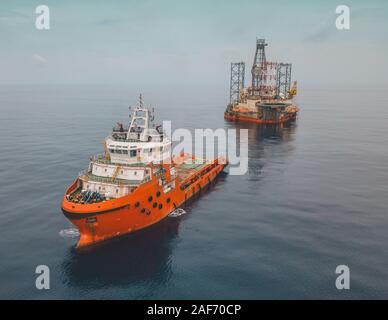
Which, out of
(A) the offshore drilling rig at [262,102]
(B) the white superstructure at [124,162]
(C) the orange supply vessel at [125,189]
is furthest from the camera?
(A) the offshore drilling rig at [262,102]

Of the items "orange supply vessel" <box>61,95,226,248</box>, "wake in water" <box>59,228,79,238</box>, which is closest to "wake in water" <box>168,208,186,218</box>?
"orange supply vessel" <box>61,95,226,248</box>

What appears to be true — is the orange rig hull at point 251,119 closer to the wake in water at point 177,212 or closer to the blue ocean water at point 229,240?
the blue ocean water at point 229,240

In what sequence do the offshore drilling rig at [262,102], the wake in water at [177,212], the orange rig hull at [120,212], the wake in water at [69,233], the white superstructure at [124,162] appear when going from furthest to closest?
the offshore drilling rig at [262,102] → the wake in water at [177,212] → the white superstructure at [124,162] → the wake in water at [69,233] → the orange rig hull at [120,212]

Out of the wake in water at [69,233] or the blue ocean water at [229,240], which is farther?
the wake in water at [69,233]

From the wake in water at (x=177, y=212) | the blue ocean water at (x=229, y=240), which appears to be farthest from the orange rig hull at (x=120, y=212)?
the blue ocean water at (x=229, y=240)

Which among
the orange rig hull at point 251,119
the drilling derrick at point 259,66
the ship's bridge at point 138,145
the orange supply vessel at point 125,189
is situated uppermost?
the drilling derrick at point 259,66
